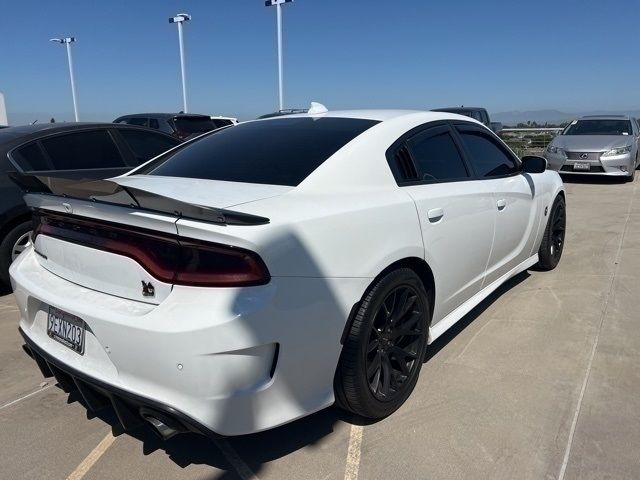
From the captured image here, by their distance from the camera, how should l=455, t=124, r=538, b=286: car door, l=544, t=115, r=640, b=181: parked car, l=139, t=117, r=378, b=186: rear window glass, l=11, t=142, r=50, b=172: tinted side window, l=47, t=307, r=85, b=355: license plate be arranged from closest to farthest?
l=47, t=307, r=85, b=355: license plate, l=139, t=117, r=378, b=186: rear window glass, l=455, t=124, r=538, b=286: car door, l=11, t=142, r=50, b=172: tinted side window, l=544, t=115, r=640, b=181: parked car

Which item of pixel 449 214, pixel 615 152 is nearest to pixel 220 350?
pixel 449 214

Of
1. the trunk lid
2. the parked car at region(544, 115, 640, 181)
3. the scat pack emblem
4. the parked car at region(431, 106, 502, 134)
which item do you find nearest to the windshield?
the parked car at region(544, 115, 640, 181)

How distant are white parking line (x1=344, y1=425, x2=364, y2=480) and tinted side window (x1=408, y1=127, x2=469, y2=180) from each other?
1408 millimetres

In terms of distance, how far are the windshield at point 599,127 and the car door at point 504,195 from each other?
31.4 ft

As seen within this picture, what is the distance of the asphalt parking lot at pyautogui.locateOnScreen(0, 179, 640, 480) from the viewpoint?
2281mm

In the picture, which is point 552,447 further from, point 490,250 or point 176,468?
point 176,468

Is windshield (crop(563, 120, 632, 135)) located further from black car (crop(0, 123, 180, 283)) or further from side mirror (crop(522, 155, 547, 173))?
black car (crop(0, 123, 180, 283))

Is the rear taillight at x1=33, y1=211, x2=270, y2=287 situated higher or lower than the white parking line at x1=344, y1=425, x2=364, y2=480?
higher

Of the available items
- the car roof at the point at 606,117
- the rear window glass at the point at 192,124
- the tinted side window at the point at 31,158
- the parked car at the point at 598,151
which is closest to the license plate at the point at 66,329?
the tinted side window at the point at 31,158

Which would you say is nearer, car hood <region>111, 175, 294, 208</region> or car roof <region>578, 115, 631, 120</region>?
car hood <region>111, 175, 294, 208</region>

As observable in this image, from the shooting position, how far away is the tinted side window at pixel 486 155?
11.9ft

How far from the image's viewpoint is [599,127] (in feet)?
41.1

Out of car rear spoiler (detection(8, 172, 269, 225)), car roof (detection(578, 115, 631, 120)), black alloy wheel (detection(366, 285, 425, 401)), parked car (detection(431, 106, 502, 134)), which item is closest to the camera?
car rear spoiler (detection(8, 172, 269, 225))

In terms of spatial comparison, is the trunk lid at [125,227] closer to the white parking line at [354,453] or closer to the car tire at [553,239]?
the white parking line at [354,453]
